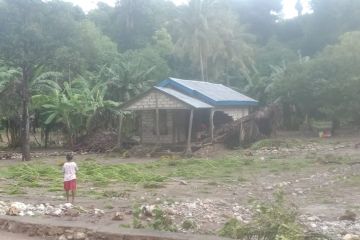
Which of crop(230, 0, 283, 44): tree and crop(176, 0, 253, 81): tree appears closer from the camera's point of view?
crop(176, 0, 253, 81): tree

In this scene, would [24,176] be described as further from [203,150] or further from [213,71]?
[213,71]

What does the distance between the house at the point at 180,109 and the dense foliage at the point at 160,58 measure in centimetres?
295

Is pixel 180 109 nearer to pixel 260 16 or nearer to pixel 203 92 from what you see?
pixel 203 92

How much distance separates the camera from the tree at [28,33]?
20.7 m

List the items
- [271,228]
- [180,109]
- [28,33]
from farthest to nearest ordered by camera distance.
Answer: [180,109], [28,33], [271,228]

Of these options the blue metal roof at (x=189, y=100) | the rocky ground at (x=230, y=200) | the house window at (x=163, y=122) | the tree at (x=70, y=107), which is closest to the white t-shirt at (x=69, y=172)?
the rocky ground at (x=230, y=200)

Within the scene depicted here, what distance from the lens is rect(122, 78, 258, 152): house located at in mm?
23328

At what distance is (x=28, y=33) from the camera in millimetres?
20688

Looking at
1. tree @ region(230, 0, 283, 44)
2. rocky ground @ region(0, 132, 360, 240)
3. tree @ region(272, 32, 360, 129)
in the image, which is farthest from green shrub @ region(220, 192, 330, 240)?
tree @ region(230, 0, 283, 44)

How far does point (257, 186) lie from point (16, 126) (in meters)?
18.2

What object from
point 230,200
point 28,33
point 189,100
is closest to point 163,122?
point 189,100

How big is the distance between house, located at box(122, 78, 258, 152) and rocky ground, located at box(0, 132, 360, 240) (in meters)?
5.91

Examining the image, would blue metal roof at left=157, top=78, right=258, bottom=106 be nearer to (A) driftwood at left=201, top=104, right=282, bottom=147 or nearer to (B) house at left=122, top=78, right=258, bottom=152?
(B) house at left=122, top=78, right=258, bottom=152

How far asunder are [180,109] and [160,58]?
2121 cm
